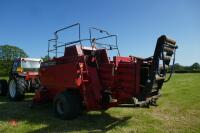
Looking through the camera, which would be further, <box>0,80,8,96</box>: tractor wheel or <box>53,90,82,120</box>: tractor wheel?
<box>0,80,8,96</box>: tractor wheel

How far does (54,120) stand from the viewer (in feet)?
30.5

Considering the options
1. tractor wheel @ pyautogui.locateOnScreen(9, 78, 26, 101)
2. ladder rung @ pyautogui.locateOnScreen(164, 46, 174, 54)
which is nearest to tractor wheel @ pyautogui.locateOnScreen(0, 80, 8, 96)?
tractor wheel @ pyautogui.locateOnScreen(9, 78, 26, 101)

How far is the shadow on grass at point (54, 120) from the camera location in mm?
8250

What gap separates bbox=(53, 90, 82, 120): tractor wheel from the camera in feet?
30.1

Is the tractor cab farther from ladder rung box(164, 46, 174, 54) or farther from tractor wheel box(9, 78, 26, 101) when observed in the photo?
ladder rung box(164, 46, 174, 54)

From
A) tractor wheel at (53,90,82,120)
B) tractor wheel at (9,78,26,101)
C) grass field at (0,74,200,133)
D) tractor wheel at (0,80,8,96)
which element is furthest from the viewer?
tractor wheel at (0,80,8,96)

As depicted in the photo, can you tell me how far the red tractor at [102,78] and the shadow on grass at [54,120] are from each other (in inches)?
15.1

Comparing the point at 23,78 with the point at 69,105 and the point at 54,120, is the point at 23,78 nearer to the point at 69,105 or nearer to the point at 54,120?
the point at 54,120

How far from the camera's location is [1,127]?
27.5 ft

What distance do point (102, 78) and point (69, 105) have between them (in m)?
1.32

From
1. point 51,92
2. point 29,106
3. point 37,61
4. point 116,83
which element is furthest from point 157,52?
point 37,61

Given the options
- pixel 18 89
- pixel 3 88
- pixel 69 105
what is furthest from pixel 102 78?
pixel 3 88

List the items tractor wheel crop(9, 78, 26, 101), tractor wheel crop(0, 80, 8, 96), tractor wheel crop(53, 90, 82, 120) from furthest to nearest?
1. tractor wheel crop(0, 80, 8, 96)
2. tractor wheel crop(9, 78, 26, 101)
3. tractor wheel crop(53, 90, 82, 120)

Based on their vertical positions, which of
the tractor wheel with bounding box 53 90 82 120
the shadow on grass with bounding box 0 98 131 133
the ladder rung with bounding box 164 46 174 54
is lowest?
the shadow on grass with bounding box 0 98 131 133
